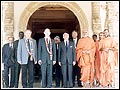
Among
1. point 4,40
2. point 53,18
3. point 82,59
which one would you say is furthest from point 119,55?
point 53,18

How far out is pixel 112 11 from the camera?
14.2 meters

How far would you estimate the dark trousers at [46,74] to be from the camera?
11.3 m

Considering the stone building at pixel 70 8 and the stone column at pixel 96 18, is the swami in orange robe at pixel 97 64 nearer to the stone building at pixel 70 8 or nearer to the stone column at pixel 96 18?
the stone building at pixel 70 8

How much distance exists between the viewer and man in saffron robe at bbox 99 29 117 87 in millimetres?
11984

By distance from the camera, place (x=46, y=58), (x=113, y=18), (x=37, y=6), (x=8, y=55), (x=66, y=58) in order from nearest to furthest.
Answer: (x=46, y=58)
(x=66, y=58)
(x=8, y=55)
(x=113, y=18)
(x=37, y=6)

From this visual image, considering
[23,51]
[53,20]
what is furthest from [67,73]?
[53,20]

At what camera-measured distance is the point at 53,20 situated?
67.9 feet

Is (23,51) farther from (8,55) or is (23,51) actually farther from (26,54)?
(8,55)

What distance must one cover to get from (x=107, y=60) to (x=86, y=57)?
595 mm

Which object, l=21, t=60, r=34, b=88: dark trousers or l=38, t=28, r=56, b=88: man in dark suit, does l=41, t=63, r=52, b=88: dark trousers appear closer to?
l=38, t=28, r=56, b=88: man in dark suit

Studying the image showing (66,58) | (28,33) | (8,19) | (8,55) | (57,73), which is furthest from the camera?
(8,19)

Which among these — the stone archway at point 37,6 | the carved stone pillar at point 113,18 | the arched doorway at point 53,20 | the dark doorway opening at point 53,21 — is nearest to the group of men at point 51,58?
the carved stone pillar at point 113,18

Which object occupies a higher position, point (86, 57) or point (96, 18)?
point (96, 18)

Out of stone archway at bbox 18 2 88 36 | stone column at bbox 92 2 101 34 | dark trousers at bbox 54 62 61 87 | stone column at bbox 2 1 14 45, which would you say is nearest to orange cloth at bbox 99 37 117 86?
dark trousers at bbox 54 62 61 87
